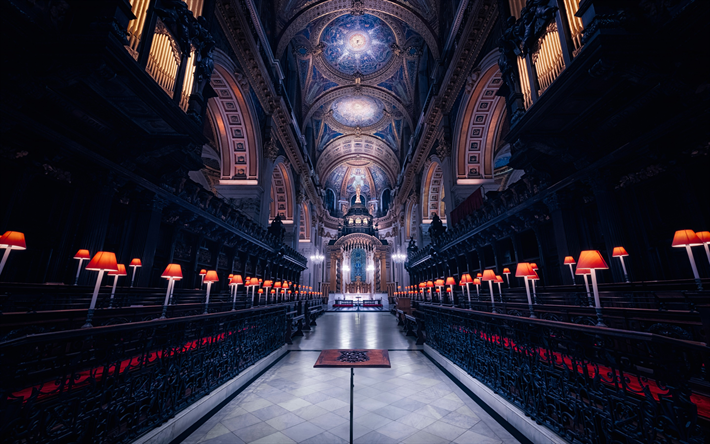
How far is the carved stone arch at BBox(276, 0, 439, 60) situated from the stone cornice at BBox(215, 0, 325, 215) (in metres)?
2.88

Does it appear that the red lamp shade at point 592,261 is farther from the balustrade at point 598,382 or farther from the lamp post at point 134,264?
the lamp post at point 134,264

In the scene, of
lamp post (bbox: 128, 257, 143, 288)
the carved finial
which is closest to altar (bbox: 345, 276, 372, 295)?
the carved finial

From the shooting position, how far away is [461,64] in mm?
11586

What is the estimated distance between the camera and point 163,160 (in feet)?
20.8

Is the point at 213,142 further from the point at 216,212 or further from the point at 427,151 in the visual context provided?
the point at 427,151

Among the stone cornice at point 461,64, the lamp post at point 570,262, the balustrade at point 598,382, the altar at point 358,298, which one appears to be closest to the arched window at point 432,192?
the stone cornice at point 461,64

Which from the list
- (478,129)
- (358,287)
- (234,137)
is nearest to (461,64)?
(478,129)

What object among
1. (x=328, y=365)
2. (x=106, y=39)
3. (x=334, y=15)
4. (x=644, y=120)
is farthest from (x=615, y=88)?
(x=334, y=15)

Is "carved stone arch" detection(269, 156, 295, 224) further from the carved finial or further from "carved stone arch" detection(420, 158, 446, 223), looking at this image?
"carved stone arch" detection(420, 158, 446, 223)

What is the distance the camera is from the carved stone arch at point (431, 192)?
18.3 m

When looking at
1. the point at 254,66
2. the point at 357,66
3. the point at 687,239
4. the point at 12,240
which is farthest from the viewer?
the point at 357,66

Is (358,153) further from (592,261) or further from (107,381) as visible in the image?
(107,381)

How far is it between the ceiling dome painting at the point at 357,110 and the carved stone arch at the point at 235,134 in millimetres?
13467

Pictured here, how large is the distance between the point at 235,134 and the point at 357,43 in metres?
12.0
